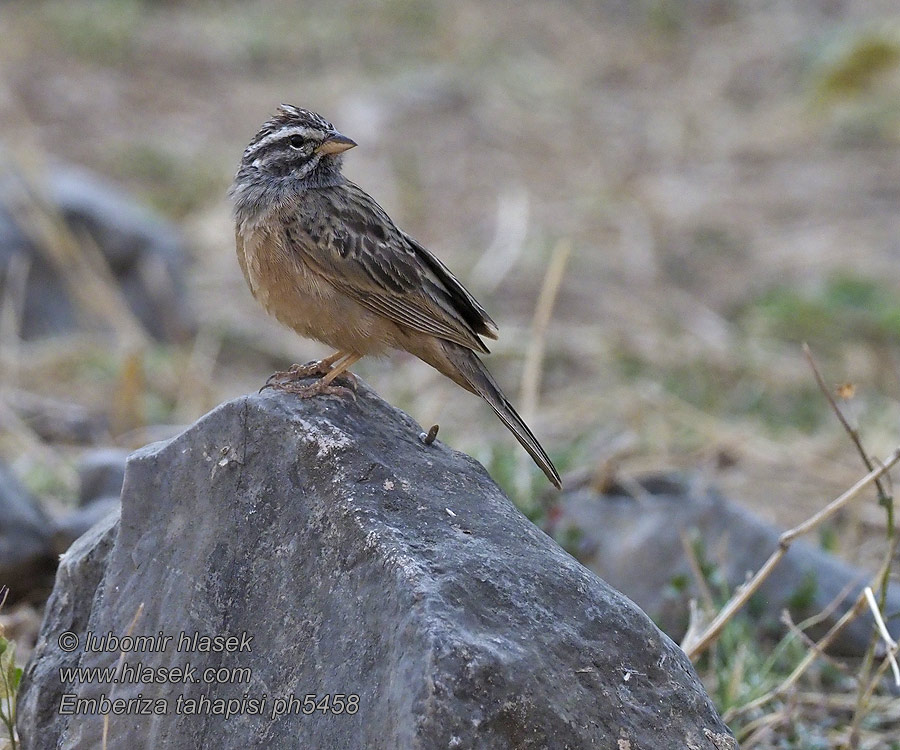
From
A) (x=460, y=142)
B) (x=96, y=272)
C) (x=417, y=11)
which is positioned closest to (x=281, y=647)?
(x=96, y=272)

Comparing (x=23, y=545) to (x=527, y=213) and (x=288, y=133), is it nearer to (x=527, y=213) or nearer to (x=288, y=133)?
(x=288, y=133)

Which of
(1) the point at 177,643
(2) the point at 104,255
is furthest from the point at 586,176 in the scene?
(1) the point at 177,643

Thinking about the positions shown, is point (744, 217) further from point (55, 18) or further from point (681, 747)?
point (681, 747)

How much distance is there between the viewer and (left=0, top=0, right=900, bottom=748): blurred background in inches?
332

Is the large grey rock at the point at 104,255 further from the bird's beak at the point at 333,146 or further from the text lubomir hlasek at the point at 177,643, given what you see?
the text lubomir hlasek at the point at 177,643

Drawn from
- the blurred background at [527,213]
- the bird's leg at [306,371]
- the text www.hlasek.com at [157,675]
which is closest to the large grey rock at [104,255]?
the blurred background at [527,213]

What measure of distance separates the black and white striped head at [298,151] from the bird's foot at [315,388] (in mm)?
1165

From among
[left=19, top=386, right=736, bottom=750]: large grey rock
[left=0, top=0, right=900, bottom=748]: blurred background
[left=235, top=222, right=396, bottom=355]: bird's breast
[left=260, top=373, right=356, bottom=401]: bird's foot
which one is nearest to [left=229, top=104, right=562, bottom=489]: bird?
[left=235, top=222, right=396, bottom=355]: bird's breast

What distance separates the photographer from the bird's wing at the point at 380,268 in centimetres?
470

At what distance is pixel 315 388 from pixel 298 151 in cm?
139

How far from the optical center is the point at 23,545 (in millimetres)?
5543

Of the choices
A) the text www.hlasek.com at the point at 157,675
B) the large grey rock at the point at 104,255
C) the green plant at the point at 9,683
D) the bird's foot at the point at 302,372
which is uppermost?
the large grey rock at the point at 104,255

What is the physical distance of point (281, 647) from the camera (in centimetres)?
337

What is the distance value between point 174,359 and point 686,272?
5.37 m
